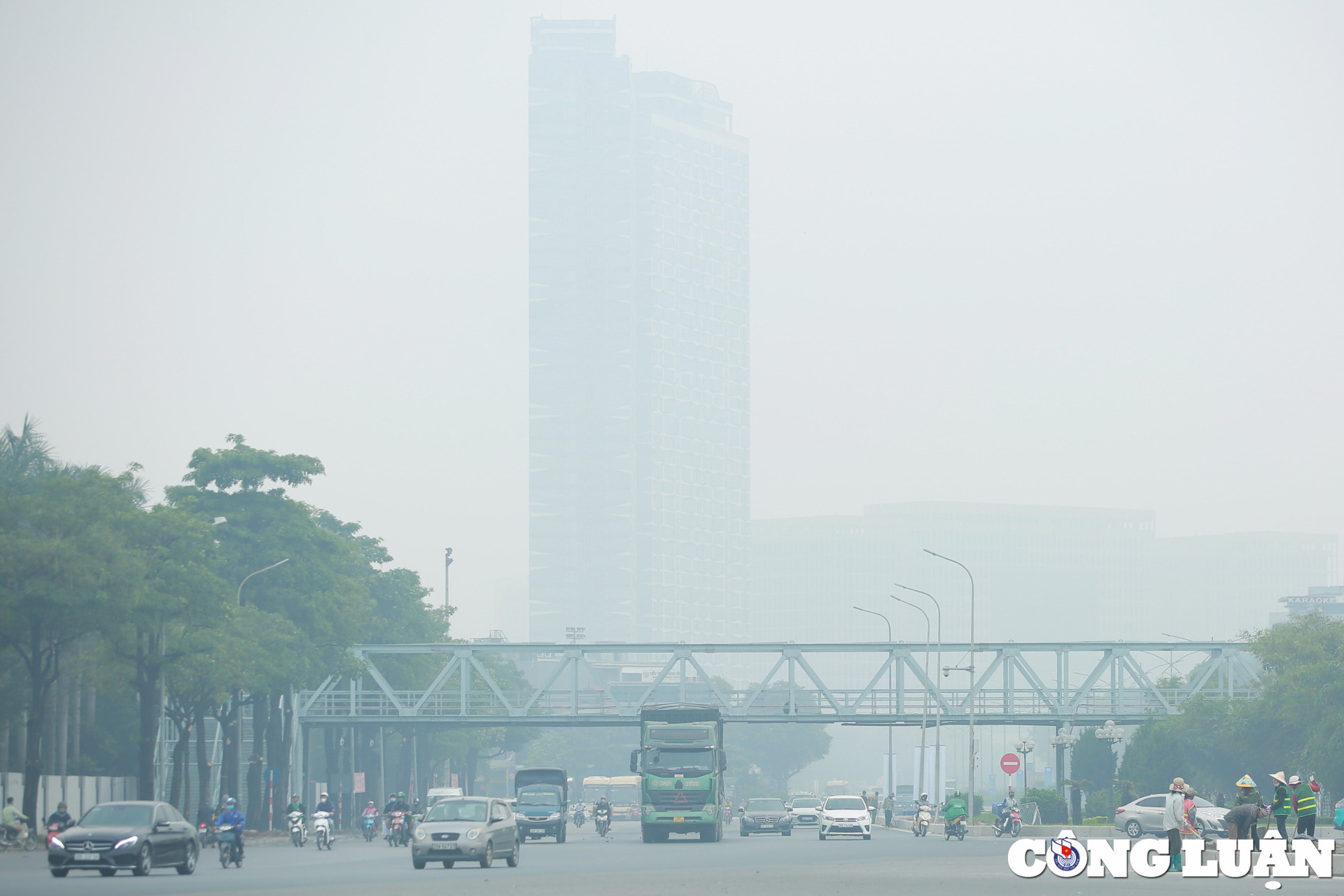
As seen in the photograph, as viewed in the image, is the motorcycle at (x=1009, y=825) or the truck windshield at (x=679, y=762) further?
the motorcycle at (x=1009, y=825)

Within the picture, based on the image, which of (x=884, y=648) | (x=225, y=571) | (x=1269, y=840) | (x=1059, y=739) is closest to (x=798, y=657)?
(x=884, y=648)

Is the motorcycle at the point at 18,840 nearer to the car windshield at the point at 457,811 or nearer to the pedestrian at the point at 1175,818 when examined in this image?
the car windshield at the point at 457,811

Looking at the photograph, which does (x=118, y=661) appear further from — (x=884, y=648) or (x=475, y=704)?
(x=475, y=704)

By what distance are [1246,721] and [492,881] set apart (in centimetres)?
5263

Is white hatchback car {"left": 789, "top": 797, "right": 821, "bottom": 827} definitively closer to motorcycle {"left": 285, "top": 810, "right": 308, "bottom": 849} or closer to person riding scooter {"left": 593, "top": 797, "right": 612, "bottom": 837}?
person riding scooter {"left": 593, "top": 797, "right": 612, "bottom": 837}

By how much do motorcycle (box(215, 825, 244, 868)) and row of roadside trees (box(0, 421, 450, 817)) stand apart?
1087 cm

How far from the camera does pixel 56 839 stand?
30.7 m

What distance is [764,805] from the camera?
67.5 metres

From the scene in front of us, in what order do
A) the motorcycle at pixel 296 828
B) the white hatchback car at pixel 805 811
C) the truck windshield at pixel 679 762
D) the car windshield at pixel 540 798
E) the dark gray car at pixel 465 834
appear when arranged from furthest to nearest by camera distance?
the white hatchback car at pixel 805 811
the car windshield at pixel 540 798
the motorcycle at pixel 296 828
the truck windshield at pixel 679 762
the dark gray car at pixel 465 834

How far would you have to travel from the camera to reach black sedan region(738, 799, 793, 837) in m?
66.4

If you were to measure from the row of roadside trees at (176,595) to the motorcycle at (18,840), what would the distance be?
1.19 metres

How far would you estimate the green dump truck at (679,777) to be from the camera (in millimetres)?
49000

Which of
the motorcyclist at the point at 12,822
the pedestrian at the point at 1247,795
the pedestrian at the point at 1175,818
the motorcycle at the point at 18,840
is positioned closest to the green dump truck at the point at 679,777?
the motorcycle at the point at 18,840

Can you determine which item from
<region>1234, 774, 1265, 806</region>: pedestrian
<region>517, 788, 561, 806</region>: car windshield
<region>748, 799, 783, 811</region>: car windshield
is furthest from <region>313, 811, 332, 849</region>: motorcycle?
<region>1234, 774, 1265, 806</region>: pedestrian
